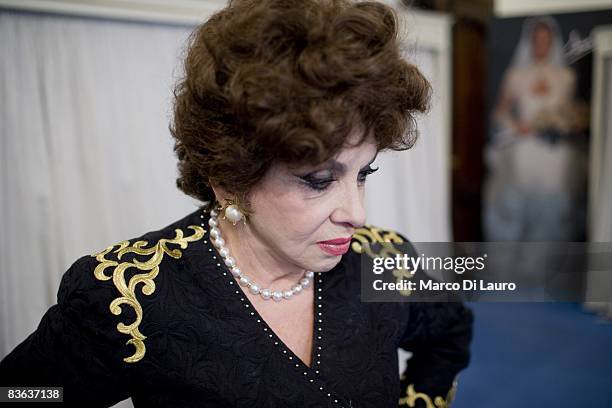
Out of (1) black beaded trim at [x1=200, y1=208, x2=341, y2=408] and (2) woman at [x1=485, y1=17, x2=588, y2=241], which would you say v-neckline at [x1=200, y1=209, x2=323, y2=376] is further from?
(2) woman at [x1=485, y1=17, x2=588, y2=241]

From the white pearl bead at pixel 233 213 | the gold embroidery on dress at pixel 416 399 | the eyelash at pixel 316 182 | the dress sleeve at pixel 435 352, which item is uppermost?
the eyelash at pixel 316 182

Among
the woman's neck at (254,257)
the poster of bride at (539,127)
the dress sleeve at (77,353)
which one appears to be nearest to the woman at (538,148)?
the poster of bride at (539,127)

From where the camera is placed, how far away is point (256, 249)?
951 millimetres

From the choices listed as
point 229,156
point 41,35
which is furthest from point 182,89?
point 41,35

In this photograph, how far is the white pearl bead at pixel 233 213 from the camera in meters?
0.90

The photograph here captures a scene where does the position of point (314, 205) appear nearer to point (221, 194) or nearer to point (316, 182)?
point (316, 182)

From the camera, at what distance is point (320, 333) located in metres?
0.96

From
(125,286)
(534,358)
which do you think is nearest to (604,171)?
(534,358)

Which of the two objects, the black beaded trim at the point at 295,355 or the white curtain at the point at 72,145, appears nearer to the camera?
the black beaded trim at the point at 295,355

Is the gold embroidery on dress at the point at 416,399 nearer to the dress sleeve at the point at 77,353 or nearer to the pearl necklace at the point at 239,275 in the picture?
the pearl necklace at the point at 239,275

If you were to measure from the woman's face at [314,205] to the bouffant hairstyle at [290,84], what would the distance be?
0.02 m

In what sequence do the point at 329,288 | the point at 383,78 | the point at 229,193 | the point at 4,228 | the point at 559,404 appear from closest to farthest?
the point at 383,78
the point at 229,193
the point at 329,288
the point at 559,404
the point at 4,228

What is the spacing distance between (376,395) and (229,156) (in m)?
0.55

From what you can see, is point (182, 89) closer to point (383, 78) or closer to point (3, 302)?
point (383, 78)
